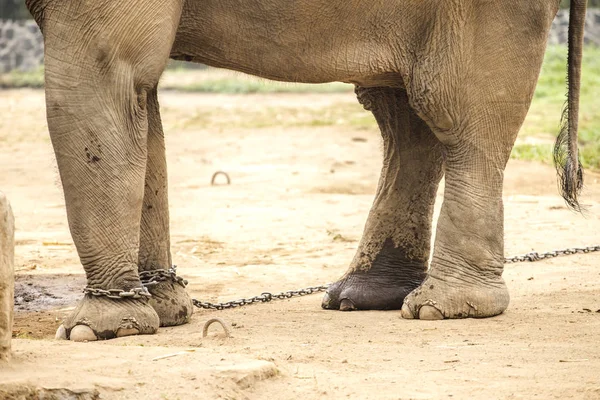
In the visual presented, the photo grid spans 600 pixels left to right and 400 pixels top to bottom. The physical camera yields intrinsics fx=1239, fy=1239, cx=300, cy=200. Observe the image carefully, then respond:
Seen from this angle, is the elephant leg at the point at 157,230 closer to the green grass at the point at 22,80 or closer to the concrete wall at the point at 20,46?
the green grass at the point at 22,80

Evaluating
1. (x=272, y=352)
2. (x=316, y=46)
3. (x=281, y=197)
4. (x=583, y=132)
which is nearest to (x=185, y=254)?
(x=281, y=197)

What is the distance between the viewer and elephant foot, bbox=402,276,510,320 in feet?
18.6

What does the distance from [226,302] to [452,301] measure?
47.1 inches

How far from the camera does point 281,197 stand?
9961mm

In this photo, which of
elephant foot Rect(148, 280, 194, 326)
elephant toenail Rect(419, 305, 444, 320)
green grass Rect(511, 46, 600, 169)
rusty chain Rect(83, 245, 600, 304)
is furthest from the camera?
green grass Rect(511, 46, 600, 169)

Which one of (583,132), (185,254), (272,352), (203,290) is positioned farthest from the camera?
(583,132)

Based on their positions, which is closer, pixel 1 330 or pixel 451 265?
pixel 1 330

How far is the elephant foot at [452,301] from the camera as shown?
568cm

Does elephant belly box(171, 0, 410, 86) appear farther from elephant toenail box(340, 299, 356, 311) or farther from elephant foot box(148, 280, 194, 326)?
elephant toenail box(340, 299, 356, 311)

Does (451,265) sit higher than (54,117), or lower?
lower

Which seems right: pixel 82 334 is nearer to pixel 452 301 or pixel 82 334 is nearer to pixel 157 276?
pixel 157 276

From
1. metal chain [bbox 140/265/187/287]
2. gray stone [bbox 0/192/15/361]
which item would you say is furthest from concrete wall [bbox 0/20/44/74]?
gray stone [bbox 0/192/15/361]

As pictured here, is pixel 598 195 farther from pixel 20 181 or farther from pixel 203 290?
pixel 20 181

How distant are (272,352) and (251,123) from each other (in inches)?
443
